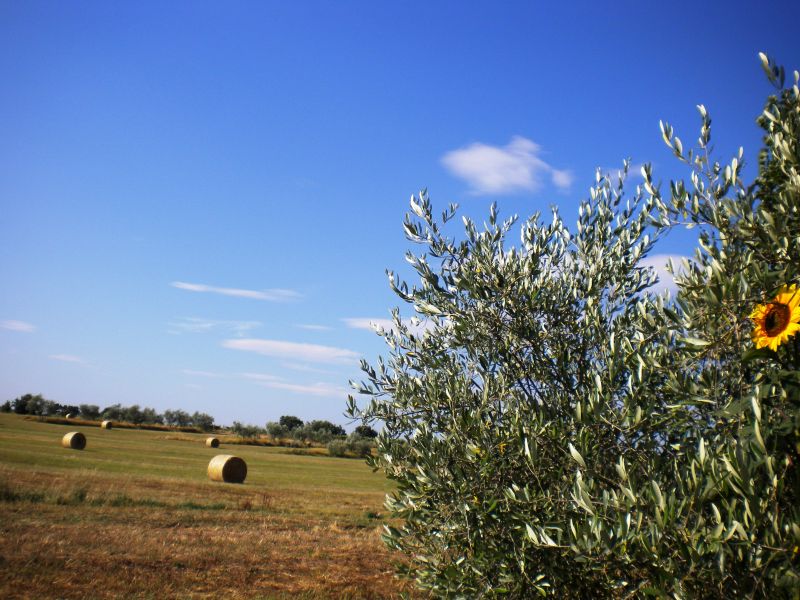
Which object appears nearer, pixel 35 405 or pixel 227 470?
pixel 227 470

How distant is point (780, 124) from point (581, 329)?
10.4ft

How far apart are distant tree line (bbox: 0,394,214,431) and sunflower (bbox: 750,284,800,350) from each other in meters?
130

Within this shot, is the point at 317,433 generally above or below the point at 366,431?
below

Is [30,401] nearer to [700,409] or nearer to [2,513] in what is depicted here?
[2,513]

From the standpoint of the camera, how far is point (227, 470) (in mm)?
39562

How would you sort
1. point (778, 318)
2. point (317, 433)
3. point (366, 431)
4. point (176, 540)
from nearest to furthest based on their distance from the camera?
point (778, 318), point (366, 431), point (176, 540), point (317, 433)

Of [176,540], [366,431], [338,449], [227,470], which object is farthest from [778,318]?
[338,449]

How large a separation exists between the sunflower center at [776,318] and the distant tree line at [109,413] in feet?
428

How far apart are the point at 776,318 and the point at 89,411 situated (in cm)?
14016

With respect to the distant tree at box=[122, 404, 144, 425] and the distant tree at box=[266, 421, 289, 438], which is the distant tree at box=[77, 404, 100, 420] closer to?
the distant tree at box=[122, 404, 144, 425]

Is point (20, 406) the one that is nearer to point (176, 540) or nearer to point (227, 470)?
point (227, 470)

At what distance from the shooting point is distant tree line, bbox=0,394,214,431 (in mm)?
116506

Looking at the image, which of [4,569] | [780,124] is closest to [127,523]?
[4,569]

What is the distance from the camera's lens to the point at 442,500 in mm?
6906
